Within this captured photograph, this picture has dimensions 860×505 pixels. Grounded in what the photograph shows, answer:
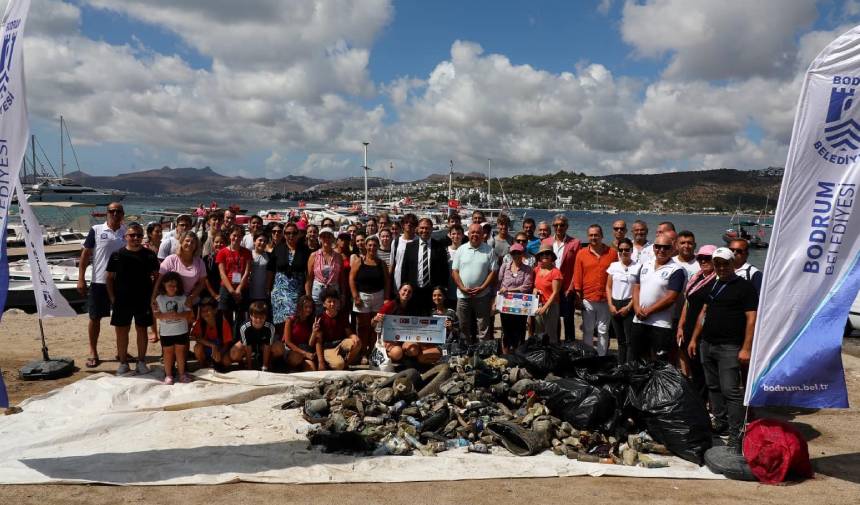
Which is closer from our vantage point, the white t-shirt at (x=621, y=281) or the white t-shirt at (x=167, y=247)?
the white t-shirt at (x=621, y=281)

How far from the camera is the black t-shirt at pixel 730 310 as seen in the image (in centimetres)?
476

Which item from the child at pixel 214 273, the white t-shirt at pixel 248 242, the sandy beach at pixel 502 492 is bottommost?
the sandy beach at pixel 502 492

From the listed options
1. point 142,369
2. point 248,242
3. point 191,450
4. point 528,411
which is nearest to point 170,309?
point 142,369

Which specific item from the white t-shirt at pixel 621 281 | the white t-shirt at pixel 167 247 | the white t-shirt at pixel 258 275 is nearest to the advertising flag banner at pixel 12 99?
the white t-shirt at pixel 258 275

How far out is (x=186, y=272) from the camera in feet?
21.5

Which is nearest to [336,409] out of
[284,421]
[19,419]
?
[284,421]

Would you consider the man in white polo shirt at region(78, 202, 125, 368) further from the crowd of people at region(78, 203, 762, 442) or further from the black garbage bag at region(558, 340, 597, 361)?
the black garbage bag at region(558, 340, 597, 361)

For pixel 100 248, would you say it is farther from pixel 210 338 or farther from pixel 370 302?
pixel 370 302

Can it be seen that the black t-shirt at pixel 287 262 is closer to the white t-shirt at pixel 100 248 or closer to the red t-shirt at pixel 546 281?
the white t-shirt at pixel 100 248

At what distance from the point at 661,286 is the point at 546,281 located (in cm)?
156

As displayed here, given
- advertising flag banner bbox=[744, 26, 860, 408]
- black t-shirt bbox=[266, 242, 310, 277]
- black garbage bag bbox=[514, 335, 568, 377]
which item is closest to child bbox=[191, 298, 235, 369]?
black t-shirt bbox=[266, 242, 310, 277]

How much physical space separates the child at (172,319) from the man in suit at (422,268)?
108 inches

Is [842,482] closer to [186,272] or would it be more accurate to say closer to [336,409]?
[336,409]

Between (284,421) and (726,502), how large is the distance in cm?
390
